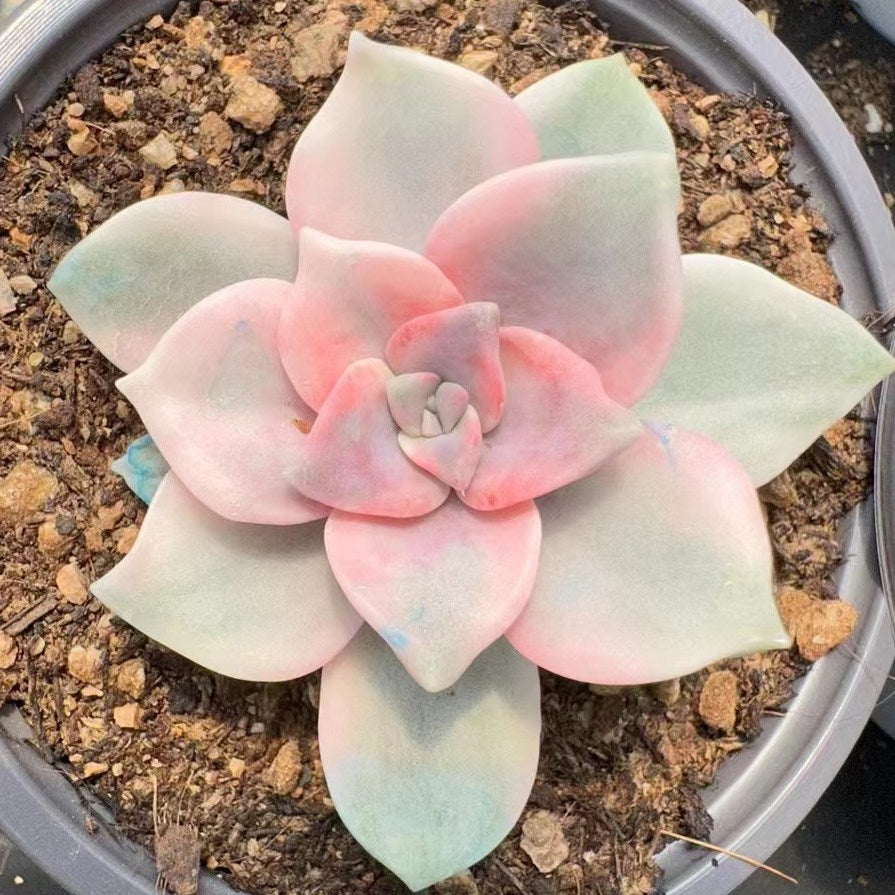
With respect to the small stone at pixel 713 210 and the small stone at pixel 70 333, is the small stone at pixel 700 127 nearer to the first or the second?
the small stone at pixel 713 210

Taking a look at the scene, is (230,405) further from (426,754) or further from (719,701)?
(719,701)

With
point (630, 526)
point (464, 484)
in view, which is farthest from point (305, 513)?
point (630, 526)

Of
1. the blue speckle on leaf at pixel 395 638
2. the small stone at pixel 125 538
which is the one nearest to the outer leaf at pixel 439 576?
the blue speckle on leaf at pixel 395 638

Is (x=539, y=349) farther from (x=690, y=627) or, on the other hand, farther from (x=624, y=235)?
(x=690, y=627)

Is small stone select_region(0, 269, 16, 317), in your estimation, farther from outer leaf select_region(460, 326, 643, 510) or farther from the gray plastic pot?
outer leaf select_region(460, 326, 643, 510)

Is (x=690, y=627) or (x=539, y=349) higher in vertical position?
(x=539, y=349)

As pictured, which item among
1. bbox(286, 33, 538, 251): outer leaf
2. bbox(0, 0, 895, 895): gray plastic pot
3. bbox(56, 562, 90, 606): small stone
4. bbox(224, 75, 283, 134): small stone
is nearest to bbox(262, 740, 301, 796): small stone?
bbox(0, 0, 895, 895): gray plastic pot

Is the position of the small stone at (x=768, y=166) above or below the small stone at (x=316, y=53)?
below
